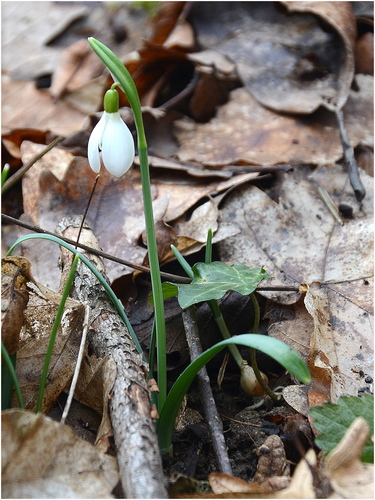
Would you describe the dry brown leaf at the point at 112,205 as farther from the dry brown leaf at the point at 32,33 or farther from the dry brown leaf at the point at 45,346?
the dry brown leaf at the point at 32,33

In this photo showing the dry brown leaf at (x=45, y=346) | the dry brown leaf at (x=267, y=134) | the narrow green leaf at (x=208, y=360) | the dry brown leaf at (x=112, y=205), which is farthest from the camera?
the dry brown leaf at (x=267, y=134)

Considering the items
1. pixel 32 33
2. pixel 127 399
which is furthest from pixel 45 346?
pixel 32 33

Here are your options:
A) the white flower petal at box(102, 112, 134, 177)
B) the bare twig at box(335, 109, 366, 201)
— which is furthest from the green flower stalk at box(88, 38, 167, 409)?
the bare twig at box(335, 109, 366, 201)

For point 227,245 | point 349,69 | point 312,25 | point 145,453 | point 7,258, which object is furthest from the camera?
point 312,25

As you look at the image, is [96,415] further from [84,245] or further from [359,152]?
[359,152]

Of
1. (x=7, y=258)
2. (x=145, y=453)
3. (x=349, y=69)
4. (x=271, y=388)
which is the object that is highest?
(x=7, y=258)

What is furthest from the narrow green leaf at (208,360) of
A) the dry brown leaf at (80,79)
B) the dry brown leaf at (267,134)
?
the dry brown leaf at (80,79)

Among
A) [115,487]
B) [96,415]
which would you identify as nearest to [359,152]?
[96,415]

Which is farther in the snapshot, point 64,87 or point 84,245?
point 64,87
